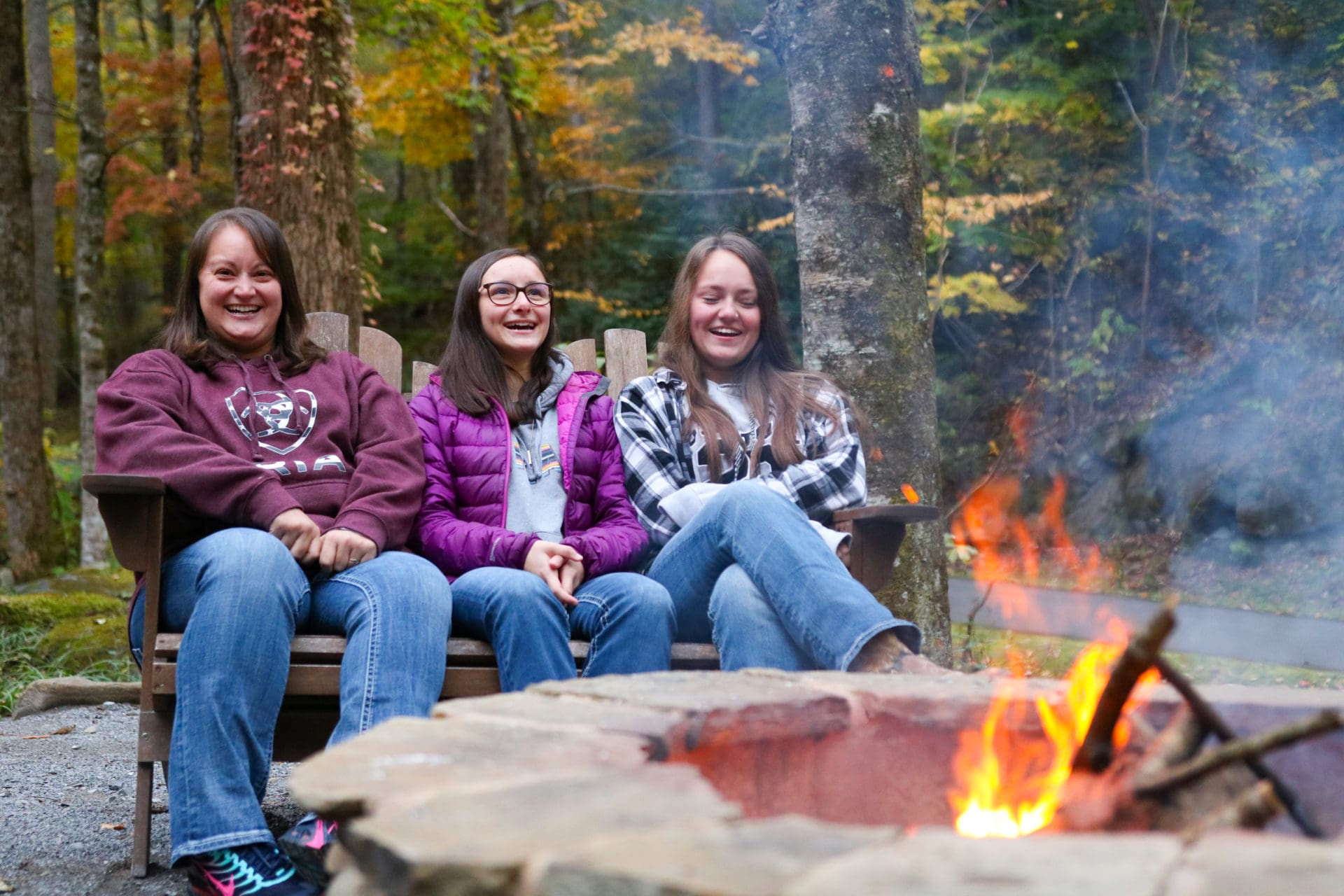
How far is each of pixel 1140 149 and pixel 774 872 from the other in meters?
10.1

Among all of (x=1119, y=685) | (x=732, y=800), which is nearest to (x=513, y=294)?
(x=732, y=800)

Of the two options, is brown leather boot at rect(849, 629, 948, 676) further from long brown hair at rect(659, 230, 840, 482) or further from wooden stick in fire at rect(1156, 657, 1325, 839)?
long brown hair at rect(659, 230, 840, 482)

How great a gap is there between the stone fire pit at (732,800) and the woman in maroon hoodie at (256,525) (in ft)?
2.47

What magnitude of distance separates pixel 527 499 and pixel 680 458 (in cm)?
39

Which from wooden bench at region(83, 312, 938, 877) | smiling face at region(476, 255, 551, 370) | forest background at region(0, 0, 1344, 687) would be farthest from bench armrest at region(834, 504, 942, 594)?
forest background at region(0, 0, 1344, 687)

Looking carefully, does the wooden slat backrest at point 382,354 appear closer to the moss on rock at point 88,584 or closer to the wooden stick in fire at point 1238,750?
the wooden stick in fire at point 1238,750

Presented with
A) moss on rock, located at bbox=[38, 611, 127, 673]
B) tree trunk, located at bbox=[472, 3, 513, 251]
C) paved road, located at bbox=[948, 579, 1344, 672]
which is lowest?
paved road, located at bbox=[948, 579, 1344, 672]

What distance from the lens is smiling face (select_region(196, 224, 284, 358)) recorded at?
8.64 feet

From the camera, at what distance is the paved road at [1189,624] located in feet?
19.1

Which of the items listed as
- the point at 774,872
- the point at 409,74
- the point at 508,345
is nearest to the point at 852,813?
the point at 774,872

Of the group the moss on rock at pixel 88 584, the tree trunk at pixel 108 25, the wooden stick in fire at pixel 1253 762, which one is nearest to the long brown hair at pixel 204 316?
the wooden stick in fire at pixel 1253 762

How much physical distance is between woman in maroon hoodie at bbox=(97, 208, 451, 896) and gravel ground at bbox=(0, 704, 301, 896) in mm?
383

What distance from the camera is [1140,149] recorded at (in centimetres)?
973

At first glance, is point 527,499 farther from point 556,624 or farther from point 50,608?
point 50,608
